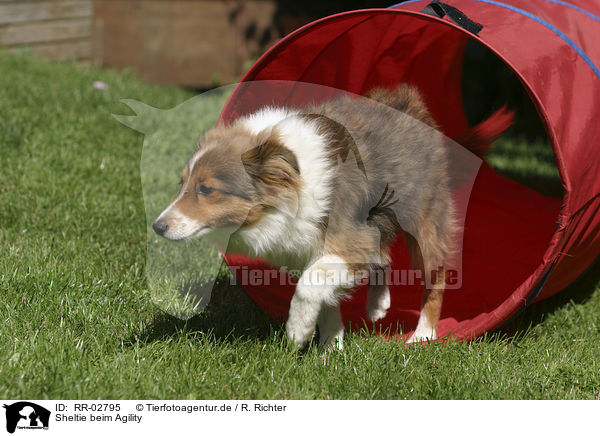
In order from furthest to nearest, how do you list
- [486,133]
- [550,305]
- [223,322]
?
[550,305], [486,133], [223,322]

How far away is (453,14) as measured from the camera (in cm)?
302

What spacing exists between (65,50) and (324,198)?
676 cm

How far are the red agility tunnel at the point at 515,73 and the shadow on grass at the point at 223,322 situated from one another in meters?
0.11

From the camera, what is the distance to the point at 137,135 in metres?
6.21

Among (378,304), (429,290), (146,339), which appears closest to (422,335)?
(429,290)

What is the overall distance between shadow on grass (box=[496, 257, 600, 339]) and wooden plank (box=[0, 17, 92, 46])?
705 centimetres

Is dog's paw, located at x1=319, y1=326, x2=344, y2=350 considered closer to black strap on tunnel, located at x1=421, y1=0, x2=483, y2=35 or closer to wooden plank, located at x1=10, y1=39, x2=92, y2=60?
black strap on tunnel, located at x1=421, y1=0, x2=483, y2=35

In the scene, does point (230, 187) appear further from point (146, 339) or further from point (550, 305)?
point (550, 305)

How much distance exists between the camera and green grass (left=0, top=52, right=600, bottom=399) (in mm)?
2682

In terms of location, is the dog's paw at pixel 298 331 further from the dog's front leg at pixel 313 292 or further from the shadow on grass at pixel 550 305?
the shadow on grass at pixel 550 305

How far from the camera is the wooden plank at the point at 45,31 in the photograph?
798 centimetres
